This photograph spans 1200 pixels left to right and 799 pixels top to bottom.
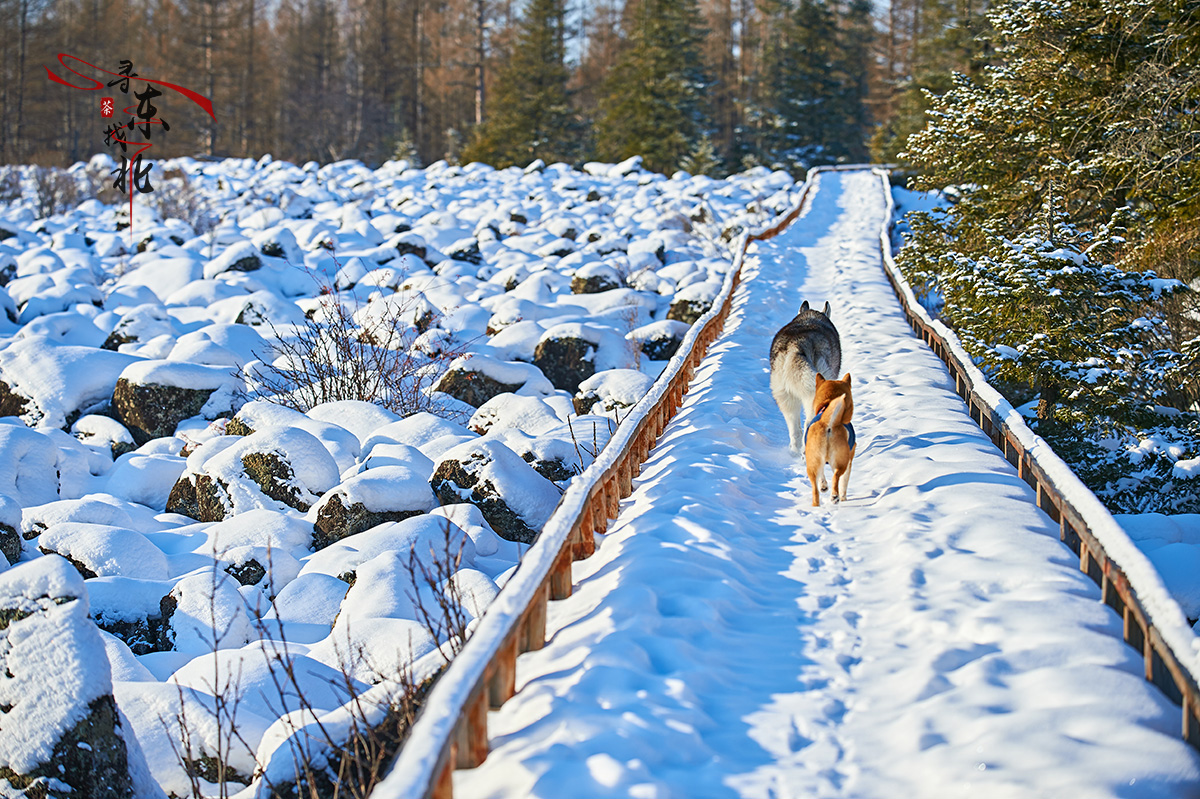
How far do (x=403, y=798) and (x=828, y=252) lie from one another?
65.7 ft

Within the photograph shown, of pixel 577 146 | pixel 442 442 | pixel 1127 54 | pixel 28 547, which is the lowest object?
pixel 28 547

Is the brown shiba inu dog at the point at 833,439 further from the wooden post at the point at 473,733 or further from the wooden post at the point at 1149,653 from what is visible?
the wooden post at the point at 473,733

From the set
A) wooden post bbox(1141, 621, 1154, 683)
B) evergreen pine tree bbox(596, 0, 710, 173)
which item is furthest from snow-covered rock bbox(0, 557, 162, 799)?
A: evergreen pine tree bbox(596, 0, 710, 173)

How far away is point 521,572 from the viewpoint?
13.9 feet

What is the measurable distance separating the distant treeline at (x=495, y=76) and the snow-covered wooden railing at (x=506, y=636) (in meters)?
32.8

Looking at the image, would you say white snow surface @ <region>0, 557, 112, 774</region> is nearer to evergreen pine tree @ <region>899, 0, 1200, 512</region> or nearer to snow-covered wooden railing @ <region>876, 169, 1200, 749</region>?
snow-covered wooden railing @ <region>876, 169, 1200, 749</region>

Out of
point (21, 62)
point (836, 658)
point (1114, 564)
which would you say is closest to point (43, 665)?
point (836, 658)

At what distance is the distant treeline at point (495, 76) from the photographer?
1590 inches

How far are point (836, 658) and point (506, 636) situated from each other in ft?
5.48

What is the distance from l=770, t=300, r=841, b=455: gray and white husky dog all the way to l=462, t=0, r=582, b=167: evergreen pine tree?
3542cm

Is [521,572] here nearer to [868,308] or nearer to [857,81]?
[868,308]

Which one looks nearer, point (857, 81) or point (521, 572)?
point (521, 572)

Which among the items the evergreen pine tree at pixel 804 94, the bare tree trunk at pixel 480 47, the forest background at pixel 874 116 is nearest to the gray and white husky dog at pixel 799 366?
the forest background at pixel 874 116

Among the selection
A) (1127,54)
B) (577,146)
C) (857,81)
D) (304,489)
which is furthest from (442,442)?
(857,81)
